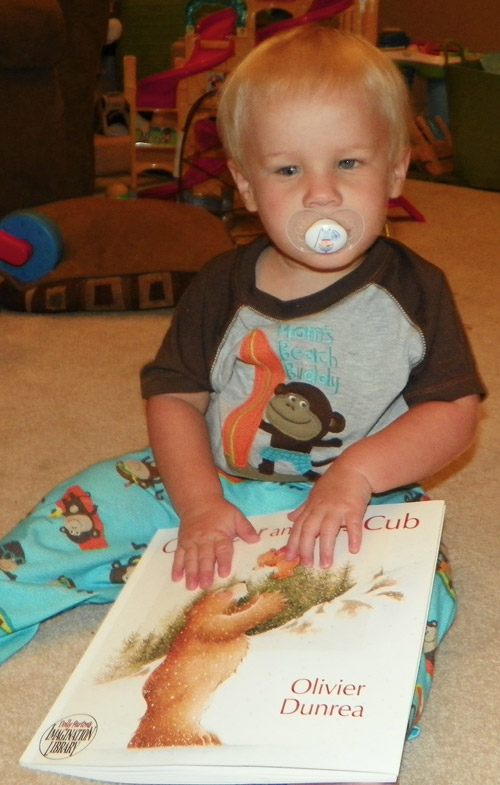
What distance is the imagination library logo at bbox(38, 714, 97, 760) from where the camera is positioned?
606 millimetres

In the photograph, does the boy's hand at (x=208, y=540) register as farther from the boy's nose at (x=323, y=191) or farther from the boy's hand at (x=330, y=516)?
the boy's nose at (x=323, y=191)

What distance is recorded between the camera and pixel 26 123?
1.85 meters

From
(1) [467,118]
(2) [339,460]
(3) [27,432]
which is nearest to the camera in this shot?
(2) [339,460]

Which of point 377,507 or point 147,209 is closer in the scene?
point 377,507

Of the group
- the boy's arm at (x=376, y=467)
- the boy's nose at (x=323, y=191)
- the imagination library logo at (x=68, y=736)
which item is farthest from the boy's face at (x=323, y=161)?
the imagination library logo at (x=68, y=736)

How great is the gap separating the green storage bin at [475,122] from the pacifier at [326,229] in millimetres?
1602

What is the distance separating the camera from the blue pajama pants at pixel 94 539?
75cm

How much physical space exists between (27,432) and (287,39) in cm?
53

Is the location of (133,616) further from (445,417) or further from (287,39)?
(287,39)

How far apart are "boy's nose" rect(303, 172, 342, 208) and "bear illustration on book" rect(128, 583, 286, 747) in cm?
29

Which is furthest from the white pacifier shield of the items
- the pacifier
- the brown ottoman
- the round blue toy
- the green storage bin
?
the green storage bin

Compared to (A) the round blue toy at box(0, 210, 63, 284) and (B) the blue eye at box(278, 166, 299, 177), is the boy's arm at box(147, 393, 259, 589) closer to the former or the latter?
(B) the blue eye at box(278, 166, 299, 177)

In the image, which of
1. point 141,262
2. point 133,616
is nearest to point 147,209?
point 141,262

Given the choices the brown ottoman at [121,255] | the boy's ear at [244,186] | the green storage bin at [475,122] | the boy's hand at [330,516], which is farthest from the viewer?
the green storage bin at [475,122]
